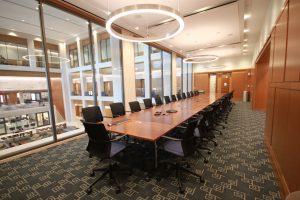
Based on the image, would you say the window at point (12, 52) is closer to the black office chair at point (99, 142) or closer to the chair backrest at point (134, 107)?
the chair backrest at point (134, 107)

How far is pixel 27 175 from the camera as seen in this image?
8.06 feet

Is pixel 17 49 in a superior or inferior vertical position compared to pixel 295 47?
superior

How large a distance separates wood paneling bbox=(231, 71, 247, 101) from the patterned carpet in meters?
10.5

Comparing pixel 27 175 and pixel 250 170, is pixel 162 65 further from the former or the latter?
pixel 27 175

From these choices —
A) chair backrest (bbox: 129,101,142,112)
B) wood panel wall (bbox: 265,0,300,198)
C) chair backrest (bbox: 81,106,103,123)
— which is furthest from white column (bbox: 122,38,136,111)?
wood panel wall (bbox: 265,0,300,198)

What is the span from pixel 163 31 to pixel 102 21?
2386mm

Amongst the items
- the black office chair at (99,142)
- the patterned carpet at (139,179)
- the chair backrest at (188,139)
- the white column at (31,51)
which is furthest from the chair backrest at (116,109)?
the white column at (31,51)

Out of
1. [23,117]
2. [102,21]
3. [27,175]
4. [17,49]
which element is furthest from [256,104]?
[23,117]

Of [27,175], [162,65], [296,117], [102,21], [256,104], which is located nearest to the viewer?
[296,117]

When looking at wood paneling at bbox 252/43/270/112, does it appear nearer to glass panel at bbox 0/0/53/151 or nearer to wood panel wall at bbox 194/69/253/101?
wood panel wall at bbox 194/69/253/101

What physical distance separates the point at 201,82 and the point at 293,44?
12.5m

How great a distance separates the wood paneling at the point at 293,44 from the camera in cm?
169

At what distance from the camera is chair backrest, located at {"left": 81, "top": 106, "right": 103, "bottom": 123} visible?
3192mm

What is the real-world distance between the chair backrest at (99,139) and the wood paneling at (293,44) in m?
2.47
